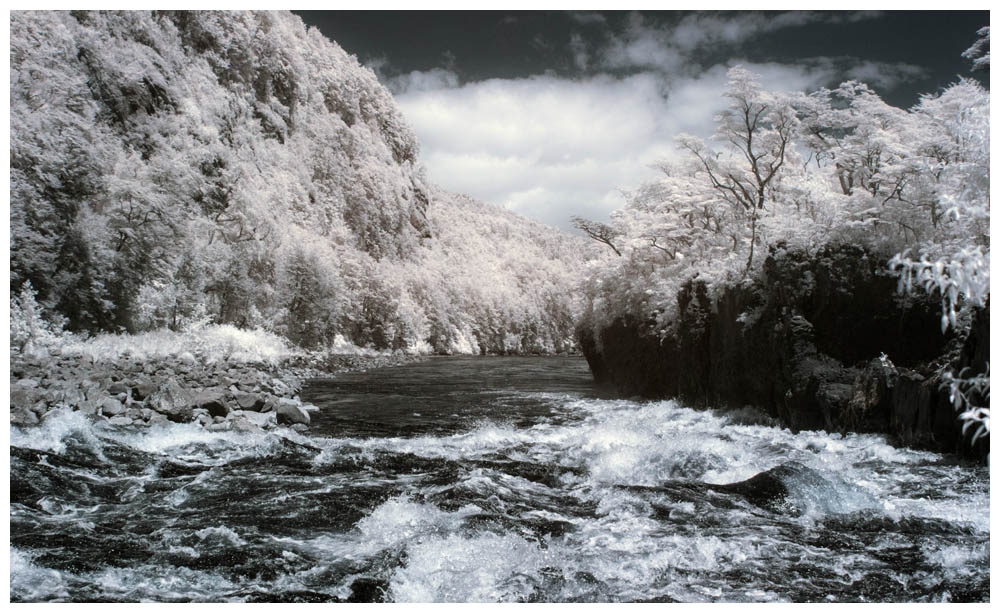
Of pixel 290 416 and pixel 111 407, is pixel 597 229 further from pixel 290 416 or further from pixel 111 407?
pixel 111 407

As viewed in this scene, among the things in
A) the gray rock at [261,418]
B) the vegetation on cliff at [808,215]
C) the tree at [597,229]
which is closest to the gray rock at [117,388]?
the gray rock at [261,418]

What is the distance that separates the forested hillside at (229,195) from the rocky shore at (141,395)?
6619mm

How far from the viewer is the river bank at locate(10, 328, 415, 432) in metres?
11.6

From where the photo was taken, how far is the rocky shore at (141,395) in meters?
11.5

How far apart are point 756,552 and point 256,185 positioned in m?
54.6

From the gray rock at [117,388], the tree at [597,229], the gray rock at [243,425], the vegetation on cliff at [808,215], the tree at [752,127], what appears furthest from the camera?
the tree at [597,229]

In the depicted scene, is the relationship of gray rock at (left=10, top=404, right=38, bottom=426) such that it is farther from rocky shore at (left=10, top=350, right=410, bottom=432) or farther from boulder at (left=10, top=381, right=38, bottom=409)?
boulder at (left=10, top=381, right=38, bottom=409)

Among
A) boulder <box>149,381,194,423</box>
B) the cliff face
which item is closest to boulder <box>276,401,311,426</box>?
boulder <box>149,381,194,423</box>

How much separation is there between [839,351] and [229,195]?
39113 millimetres

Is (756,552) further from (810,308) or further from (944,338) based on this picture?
(810,308)

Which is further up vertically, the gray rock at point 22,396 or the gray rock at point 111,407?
the gray rock at point 22,396

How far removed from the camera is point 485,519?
6.93 m

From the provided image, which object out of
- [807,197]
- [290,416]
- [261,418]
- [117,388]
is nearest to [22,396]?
[117,388]

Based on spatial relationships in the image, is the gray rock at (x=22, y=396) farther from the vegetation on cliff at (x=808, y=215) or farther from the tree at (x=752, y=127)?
the tree at (x=752, y=127)
